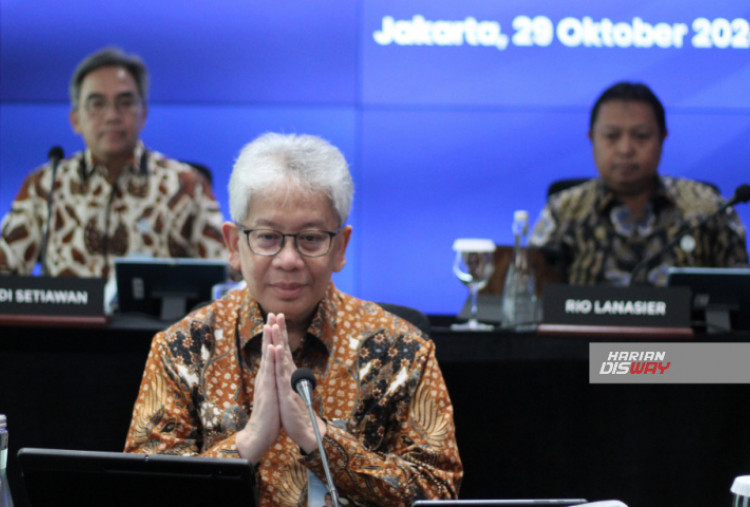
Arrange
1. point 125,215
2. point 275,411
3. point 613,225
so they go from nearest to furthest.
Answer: point 275,411 → point 613,225 → point 125,215

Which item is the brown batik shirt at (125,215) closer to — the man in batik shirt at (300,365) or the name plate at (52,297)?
the name plate at (52,297)

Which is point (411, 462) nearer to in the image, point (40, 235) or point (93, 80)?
point (40, 235)

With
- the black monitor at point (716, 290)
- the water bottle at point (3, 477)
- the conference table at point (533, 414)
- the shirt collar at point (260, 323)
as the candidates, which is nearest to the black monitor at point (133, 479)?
the water bottle at point (3, 477)

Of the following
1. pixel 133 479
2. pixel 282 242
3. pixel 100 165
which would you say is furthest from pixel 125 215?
pixel 133 479

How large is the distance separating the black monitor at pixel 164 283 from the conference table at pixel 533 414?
307 millimetres

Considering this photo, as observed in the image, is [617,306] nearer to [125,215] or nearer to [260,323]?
[260,323]

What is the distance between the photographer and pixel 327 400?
1.66 m

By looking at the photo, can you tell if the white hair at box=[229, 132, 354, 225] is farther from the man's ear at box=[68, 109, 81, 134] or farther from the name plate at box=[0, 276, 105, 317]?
the man's ear at box=[68, 109, 81, 134]

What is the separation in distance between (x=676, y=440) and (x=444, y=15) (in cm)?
264

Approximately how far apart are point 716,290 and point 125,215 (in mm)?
2475

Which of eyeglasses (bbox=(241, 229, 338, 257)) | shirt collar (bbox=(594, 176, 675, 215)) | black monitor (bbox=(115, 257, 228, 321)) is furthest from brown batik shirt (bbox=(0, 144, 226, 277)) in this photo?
eyeglasses (bbox=(241, 229, 338, 257))

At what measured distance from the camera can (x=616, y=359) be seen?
257cm

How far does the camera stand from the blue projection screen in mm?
4508

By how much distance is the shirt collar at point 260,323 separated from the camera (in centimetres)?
168
